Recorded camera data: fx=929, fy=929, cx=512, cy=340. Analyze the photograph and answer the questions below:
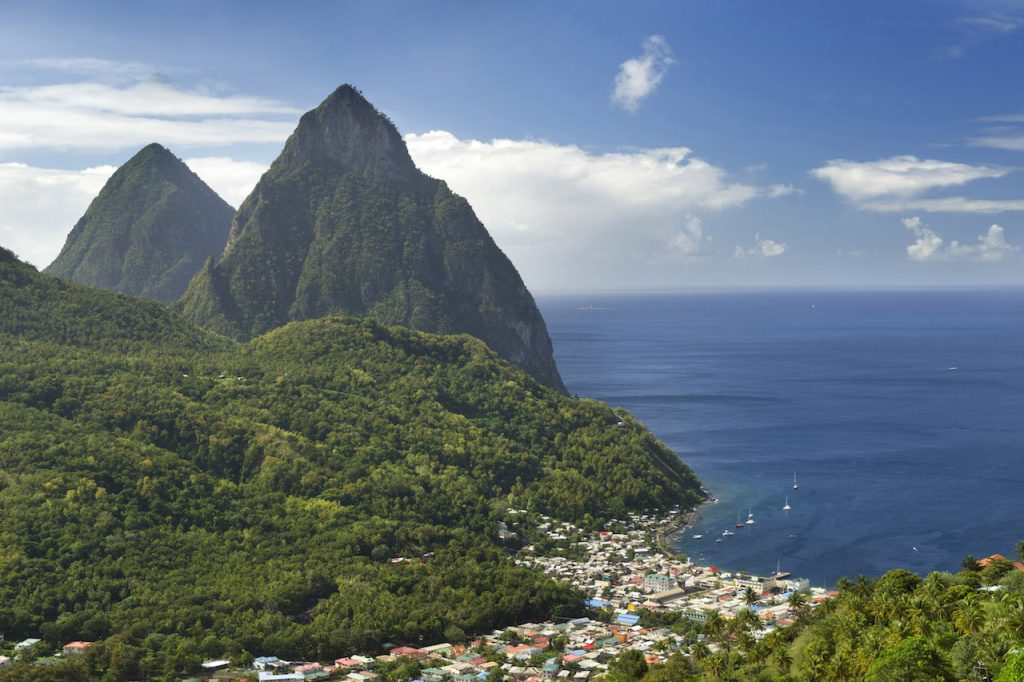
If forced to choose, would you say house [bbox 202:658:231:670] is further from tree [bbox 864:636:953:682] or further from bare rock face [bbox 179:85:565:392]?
bare rock face [bbox 179:85:565:392]

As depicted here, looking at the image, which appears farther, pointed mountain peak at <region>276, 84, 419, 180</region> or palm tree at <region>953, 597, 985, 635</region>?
pointed mountain peak at <region>276, 84, 419, 180</region>

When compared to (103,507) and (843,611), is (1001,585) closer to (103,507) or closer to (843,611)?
(843,611)

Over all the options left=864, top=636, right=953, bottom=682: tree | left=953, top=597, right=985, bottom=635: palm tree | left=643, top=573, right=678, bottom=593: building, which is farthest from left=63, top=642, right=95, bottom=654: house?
left=953, top=597, right=985, bottom=635: palm tree

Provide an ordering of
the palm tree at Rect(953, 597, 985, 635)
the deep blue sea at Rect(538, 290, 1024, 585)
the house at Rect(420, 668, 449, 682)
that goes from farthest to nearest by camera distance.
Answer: the deep blue sea at Rect(538, 290, 1024, 585) < the house at Rect(420, 668, 449, 682) < the palm tree at Rect(953, 597, 985, 635)

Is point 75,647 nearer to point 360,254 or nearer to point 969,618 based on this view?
point 969,618

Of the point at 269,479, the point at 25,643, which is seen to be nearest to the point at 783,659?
the point at 25,643

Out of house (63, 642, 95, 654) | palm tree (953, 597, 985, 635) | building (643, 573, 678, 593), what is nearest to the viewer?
palm tree (953, 597, 985, 635)
